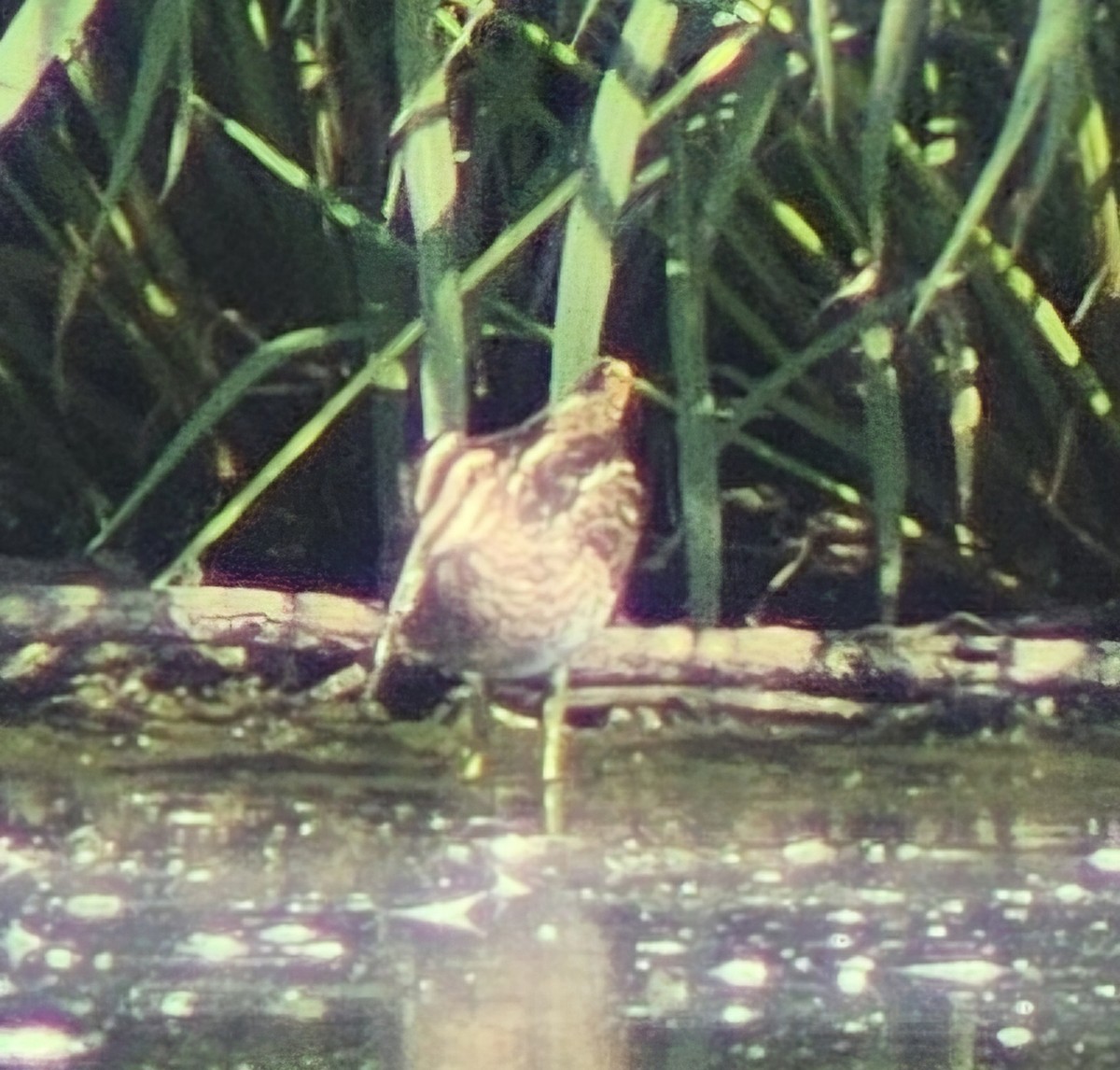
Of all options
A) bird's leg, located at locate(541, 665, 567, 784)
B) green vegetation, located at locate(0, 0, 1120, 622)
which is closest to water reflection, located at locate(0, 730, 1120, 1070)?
bird's leg, located at locate(541, 665, 567, 784)

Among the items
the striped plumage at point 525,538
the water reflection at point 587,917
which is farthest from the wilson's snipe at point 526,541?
the water reflection at point 587,917

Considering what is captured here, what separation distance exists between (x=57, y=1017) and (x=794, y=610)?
2.27 feet

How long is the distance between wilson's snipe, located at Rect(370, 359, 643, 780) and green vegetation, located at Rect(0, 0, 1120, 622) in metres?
0.04

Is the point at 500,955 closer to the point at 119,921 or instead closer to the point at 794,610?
the point at 119,921

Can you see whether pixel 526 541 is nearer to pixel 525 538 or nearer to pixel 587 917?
pixel 525 538

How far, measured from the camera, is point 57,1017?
0.88 meters

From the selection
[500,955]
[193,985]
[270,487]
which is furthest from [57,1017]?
[270,487]

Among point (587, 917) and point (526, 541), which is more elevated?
point (526, 541)

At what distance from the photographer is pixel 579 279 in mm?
1143

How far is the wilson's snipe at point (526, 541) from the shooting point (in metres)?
1.19

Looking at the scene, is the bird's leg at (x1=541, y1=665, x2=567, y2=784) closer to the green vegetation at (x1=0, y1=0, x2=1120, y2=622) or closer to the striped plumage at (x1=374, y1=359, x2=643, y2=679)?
the striped plumage at (x1=374, y1=359, x2=643, y2=679)

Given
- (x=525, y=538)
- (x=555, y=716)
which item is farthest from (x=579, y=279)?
(x=555, y=716)

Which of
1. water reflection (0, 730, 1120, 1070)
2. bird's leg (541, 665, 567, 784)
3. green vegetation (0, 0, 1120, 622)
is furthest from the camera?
bird's leg (541, 665, 567, 784)

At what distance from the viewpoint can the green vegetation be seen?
1139mm
